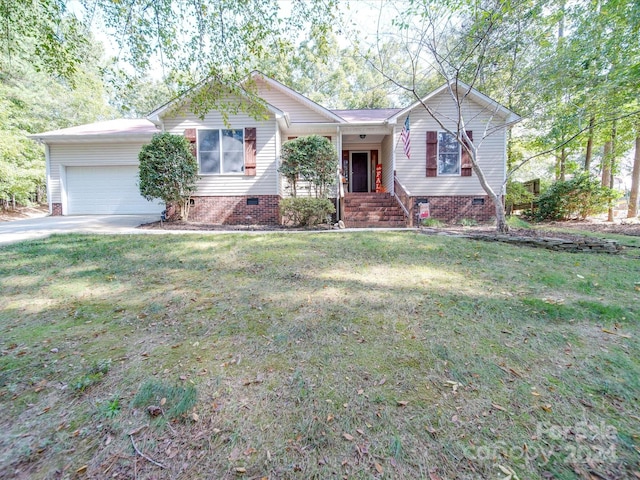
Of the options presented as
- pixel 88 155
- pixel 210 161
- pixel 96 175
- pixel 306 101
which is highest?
pixel 306 101

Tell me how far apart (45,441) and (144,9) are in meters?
6.18

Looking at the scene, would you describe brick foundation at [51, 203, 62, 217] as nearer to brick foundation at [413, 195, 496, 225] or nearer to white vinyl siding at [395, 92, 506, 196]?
white vinyl siding at [395, 92, 506, 196]

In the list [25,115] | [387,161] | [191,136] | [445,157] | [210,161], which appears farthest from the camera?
[25,115]

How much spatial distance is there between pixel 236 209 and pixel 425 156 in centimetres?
740

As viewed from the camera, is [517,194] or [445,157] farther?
[517,194]

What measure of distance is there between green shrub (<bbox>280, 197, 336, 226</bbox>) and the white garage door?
673 centimetres

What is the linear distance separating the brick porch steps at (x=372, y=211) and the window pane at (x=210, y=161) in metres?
4.77

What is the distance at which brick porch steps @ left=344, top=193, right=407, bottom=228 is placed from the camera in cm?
1002

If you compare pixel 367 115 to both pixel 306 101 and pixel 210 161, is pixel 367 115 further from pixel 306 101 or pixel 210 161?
pixel 210 161

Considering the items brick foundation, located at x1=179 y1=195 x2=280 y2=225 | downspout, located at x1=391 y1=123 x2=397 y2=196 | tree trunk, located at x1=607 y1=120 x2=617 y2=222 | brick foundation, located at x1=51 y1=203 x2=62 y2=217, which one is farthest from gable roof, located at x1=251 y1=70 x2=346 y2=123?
tree trunk, located at x1=607 y1=120 x2=617 y2=222

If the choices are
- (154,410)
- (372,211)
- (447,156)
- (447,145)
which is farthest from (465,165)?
(154,410)

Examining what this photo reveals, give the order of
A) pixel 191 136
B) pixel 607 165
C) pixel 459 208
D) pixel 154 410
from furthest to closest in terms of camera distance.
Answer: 1. pixel 607 165
2. pixel 459 208
3. pixel 191 136
4. pixel 154 410

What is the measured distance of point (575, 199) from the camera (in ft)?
38.3

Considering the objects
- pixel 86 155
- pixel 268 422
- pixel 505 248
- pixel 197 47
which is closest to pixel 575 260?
pixel 505 248
